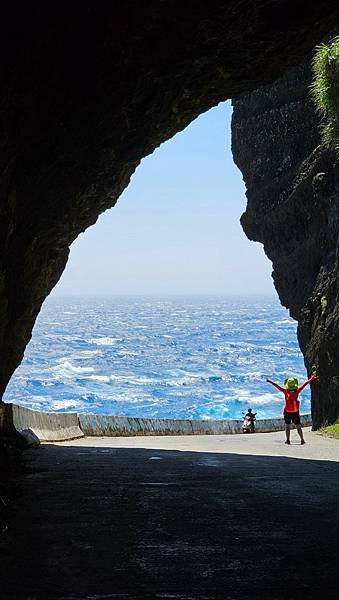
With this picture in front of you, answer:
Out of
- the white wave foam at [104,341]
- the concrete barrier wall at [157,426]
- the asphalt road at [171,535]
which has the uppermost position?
the white wave foam at [104,341]

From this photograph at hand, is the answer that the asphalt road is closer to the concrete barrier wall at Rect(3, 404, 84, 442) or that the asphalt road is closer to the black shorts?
the concrete barrier wall at Rect(3, 404, 84, 442)

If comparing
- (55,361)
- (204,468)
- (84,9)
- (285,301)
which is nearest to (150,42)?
(84,9)

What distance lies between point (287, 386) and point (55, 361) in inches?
4918

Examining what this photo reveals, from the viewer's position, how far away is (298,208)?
3459 centimetres

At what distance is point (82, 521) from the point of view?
7.50 metres

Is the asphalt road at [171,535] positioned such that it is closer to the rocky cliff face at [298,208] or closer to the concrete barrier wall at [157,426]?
the concrete barrier wall at [157,426]

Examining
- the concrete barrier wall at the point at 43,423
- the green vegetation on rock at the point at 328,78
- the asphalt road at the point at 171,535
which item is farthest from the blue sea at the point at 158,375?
the asphalt road at the point at 171,535

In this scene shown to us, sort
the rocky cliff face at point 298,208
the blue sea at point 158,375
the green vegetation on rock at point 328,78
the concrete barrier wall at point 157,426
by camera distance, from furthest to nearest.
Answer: the blue sea at point 158,375, the rocky cliff face at point 298,208, the concrete barrier wall at point 157,426, the green vegetation on rock at point 328,78

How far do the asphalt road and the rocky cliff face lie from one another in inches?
699

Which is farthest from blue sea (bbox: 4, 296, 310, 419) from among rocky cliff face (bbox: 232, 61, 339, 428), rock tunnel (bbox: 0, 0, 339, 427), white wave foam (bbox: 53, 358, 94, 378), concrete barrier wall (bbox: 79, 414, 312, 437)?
rock tunnel (bbox: 0, 0, 339, 427)

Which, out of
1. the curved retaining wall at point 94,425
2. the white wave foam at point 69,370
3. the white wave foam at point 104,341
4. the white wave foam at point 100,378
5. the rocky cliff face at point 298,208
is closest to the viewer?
the curved retaining wall at point 94,425

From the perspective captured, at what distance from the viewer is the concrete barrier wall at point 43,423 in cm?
1713

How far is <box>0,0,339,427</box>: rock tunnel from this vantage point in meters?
7.86

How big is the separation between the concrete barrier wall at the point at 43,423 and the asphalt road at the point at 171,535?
17.2 feet
